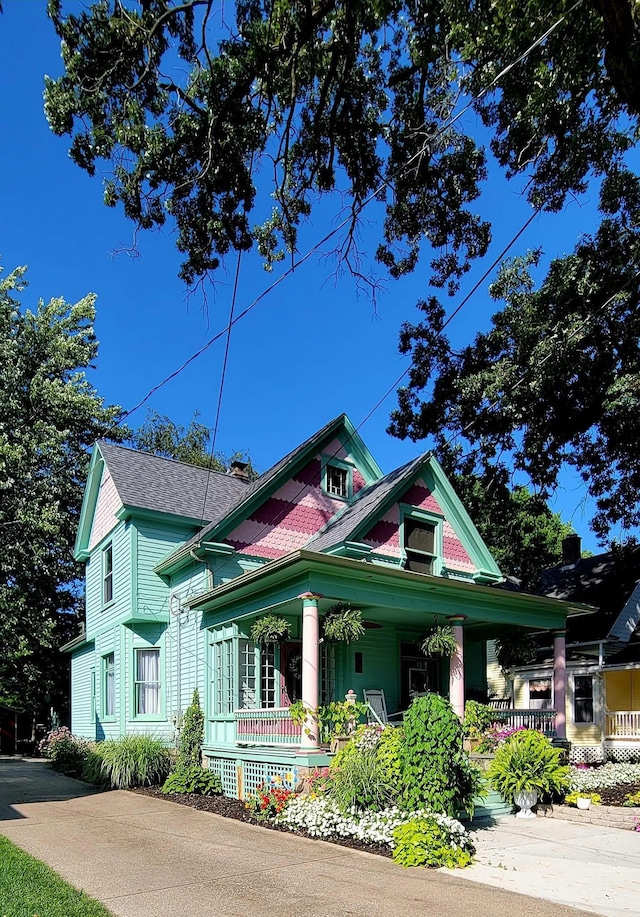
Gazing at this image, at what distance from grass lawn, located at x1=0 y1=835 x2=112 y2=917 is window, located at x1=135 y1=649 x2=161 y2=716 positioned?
957cm

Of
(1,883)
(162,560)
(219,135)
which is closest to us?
(1,883)

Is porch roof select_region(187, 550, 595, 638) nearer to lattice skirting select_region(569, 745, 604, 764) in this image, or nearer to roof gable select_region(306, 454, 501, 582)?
roof gable select_region(306, 454, 501, 582)

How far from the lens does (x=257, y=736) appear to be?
1241cm

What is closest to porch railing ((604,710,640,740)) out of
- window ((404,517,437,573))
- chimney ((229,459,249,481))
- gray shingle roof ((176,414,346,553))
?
window ((404,517,437,573))

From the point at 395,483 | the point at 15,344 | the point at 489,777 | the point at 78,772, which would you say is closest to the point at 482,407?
the point at 395,483

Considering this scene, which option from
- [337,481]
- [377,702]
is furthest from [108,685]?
[337,481]

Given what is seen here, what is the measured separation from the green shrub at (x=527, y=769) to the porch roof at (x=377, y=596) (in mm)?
2799

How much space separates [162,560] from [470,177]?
35.9ft

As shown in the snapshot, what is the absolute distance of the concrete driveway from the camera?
20.5ft

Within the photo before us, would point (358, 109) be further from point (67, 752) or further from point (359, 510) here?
point (67, 752)

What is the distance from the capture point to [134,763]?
49.0ft

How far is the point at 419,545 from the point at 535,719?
4312 mm

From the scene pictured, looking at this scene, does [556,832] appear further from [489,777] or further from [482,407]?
[482,407]

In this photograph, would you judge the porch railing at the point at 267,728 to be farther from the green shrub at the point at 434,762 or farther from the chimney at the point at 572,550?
the chimney at the point at 572,550
